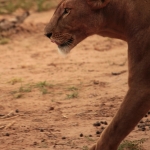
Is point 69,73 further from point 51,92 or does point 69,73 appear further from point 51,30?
point 51,30

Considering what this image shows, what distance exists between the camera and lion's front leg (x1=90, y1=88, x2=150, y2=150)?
4.38 m

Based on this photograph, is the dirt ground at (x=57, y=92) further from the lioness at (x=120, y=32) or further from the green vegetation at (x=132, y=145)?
the lioness at (x=120, y=32)

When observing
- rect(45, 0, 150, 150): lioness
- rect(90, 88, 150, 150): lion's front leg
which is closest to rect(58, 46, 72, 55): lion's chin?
rect(45, 0, 150, 150): lioness

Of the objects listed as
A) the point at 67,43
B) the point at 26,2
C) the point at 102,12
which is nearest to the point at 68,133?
the point at 67,43

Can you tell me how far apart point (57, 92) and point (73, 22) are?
243cm

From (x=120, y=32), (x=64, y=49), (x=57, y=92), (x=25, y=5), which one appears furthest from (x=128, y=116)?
(x=25, y=5)

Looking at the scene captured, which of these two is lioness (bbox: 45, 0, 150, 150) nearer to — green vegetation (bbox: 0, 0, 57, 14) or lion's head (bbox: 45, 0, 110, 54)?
lion's head (bbox: 45, 0, 110, 54)

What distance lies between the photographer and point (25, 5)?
12.0 meters

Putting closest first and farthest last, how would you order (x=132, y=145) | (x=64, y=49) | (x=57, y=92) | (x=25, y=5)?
(x=64, y=49), (x=132, y=145), (x=57, y=92), (x=25, y=5)

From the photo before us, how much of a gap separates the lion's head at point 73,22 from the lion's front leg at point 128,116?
696mm

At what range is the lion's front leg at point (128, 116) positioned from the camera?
438cm

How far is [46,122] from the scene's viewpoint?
19.6 ft

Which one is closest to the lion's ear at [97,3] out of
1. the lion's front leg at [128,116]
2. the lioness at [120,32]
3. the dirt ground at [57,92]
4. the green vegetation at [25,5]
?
the lioness at [120,32]

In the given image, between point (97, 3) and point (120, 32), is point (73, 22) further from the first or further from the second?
point (120, 32)
